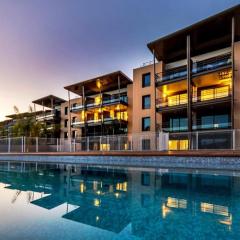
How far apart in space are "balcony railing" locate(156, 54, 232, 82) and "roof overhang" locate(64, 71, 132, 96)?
663 centimetres

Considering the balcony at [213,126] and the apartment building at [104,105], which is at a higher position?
the apartment building at [104,105]

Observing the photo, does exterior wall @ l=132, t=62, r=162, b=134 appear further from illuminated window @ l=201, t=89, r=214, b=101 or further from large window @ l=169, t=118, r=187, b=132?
illuminated window @ l=201, t=89, r=214, b=101

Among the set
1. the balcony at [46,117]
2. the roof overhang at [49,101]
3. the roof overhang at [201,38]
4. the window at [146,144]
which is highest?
the roof overhang at [201,38]

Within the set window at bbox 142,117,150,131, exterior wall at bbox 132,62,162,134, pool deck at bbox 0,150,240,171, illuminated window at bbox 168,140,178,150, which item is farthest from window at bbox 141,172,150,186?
window at bbox 142,117,150,131

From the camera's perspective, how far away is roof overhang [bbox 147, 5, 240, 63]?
17.8 metres

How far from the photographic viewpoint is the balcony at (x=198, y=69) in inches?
728

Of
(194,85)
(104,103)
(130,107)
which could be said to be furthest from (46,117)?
(194,85)

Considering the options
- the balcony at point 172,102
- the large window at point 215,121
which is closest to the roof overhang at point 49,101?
the balcony at point 172,102

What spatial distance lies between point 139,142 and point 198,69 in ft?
29.2

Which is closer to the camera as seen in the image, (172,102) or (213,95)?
(213,95)

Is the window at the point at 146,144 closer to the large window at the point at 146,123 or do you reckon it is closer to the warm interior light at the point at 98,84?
the large window at the point at 146,123

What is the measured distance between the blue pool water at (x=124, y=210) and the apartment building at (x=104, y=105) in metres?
19.2

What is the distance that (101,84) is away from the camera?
30609mm

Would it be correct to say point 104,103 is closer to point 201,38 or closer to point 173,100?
point 173,100
